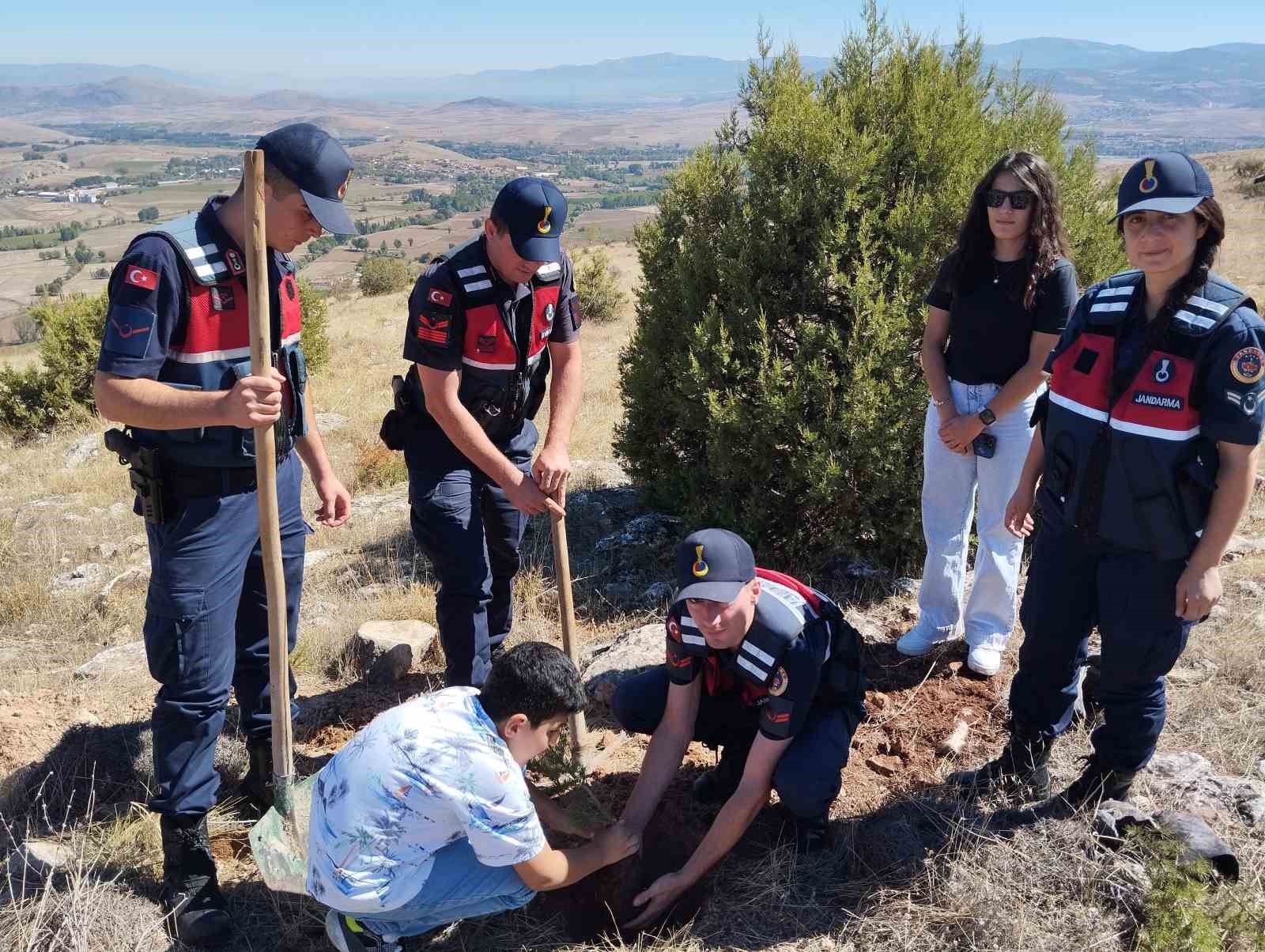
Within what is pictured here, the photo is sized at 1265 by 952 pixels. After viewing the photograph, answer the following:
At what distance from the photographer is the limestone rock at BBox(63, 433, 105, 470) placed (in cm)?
872

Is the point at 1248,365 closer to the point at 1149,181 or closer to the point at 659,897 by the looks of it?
the point at 1149,181

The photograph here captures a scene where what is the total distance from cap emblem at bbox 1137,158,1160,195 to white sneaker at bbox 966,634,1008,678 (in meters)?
2.10

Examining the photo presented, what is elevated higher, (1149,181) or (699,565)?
(1149,181)

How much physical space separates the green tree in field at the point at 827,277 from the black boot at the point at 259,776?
2.55 m

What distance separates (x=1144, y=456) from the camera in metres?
2.63

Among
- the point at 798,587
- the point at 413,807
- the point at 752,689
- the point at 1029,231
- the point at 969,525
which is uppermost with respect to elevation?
the point at 1029,231

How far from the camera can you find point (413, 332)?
3312 millimetres

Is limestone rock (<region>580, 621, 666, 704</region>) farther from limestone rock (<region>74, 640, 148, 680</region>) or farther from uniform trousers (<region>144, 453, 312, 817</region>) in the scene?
limestone rock (<region>74, 640, 148, 680</region>)

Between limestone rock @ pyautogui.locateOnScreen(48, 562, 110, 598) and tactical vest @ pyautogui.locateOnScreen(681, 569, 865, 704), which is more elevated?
tactical vest @ pyautogui.locateOnScreen(681, 569, 865, 704)

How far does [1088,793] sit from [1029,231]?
81.1 inches

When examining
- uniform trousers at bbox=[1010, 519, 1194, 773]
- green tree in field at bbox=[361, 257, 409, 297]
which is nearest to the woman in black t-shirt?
uniform trousers at bbox=[1010, 519, 1194, 773]

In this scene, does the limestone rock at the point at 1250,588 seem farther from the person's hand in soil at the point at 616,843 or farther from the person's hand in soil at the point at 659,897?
the person's hand in soil at the point at 616,843

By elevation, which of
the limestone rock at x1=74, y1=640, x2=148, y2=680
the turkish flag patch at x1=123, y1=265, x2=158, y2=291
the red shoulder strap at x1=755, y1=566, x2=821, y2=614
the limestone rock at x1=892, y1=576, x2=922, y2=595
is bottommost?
the limestone rock at x1=74, y1=640, x2=148, y2=680

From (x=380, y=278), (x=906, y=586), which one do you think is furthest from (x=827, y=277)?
(x=380, y=278)
